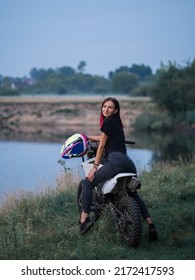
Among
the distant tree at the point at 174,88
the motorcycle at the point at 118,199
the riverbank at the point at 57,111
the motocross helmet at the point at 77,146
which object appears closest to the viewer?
the motorcycle at the point at 118,199

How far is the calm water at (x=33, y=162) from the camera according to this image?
12.8m

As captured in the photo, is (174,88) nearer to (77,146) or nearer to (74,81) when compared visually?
(77,146)

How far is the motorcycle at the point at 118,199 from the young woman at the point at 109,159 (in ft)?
0.30

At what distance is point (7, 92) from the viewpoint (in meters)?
→ 66.9

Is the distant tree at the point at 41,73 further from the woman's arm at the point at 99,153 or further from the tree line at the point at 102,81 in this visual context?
the woman's arm at the point at 99,153

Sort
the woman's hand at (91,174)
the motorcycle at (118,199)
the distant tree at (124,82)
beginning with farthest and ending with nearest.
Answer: the distant tree at (124,82) → the woman's hand at (91,174) → the motorcycle at (118,199)

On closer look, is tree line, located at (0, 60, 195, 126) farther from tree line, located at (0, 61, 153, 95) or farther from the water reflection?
the water reflection

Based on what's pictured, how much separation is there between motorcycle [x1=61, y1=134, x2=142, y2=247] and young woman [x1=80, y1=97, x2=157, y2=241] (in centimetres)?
9

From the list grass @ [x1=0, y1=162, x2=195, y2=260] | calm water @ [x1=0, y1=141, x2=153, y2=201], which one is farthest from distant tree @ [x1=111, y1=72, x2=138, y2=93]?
grass @ [x1=0, y1=162, x2=195, y2=260]

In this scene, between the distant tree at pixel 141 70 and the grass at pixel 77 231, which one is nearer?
the grass at pixel 77 231

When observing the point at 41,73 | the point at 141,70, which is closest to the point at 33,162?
the point at 141,70

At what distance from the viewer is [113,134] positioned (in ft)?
19.6

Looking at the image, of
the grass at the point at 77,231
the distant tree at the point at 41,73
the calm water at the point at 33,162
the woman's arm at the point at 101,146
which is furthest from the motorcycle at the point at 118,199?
the distant tree at the point at 41,73

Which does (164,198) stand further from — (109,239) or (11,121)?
(11,121)
